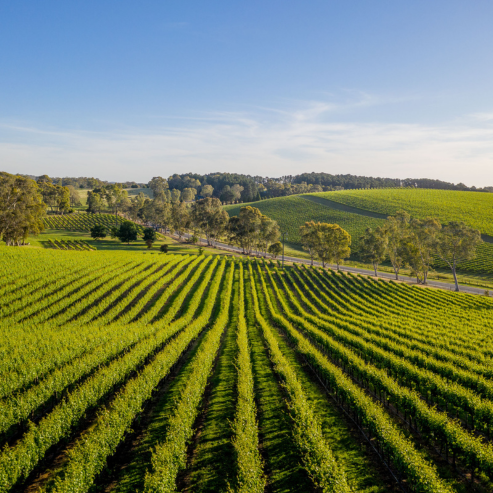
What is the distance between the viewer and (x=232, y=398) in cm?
1825

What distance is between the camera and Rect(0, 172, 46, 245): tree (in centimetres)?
6531

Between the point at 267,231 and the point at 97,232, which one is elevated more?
the point at 267,231

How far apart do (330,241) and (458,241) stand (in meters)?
30.3

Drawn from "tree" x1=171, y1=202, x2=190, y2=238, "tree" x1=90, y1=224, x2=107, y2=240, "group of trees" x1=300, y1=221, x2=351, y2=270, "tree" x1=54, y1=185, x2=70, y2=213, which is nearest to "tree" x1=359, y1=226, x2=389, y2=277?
"group of trees" x1=300, y1=221, x2=351, y2=270

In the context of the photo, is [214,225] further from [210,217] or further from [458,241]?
[458,241]

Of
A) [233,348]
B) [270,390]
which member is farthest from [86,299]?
[270,390]

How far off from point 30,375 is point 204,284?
33.8 meters

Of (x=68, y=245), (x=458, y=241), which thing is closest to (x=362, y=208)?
(x=458, y=241)

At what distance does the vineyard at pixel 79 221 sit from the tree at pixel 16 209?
48.3m

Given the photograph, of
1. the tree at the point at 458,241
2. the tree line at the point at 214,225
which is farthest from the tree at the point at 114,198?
the tree at the point at 458,241

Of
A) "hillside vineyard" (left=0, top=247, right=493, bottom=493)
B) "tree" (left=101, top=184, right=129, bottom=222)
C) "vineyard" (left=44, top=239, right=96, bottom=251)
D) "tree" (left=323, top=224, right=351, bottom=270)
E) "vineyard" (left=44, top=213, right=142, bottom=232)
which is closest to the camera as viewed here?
"hillside vineyard" (left=0, top=247, right=493, bottom=493)

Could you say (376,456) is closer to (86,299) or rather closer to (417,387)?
(417,387)

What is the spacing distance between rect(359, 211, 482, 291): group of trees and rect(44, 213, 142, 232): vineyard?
92.9 metres

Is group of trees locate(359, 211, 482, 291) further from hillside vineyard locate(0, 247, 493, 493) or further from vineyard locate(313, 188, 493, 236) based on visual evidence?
vineyard locate(313, 188, 493, 236)
